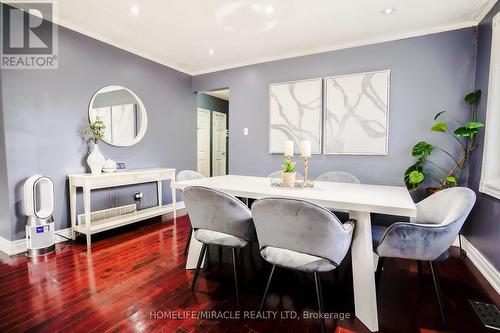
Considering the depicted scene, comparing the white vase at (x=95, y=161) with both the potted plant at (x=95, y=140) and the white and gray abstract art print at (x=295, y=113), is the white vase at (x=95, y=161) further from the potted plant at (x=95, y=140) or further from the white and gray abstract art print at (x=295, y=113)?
the white and gray abstract art print at (x=295, y=113)

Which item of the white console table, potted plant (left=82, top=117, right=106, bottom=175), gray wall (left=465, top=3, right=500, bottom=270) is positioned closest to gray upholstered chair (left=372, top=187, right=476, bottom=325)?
gray wall (left=465, top=3, right=500, bottom=270)

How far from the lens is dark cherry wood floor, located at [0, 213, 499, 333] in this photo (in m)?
1.54

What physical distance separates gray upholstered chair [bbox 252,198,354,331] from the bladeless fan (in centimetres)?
238

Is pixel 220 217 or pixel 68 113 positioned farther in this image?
pixel 68 113

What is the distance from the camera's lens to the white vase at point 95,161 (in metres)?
2.98

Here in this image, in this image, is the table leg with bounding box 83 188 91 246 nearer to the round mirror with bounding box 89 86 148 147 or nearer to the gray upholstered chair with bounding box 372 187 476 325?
the round mirror with bounding box 89 86 148 147

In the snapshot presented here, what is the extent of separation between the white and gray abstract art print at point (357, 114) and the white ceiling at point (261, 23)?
0.50 meters

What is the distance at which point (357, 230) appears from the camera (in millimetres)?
1567

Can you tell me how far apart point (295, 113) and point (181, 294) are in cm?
279

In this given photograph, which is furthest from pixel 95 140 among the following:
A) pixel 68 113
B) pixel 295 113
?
pixel 295 113

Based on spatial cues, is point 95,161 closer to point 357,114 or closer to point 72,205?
point 72,205

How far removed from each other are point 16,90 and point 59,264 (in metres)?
1.80

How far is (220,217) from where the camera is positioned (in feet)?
5.43

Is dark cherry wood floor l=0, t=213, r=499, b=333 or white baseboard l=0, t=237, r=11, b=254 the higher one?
white baseboard l=0, t=237, r=11, b=254
